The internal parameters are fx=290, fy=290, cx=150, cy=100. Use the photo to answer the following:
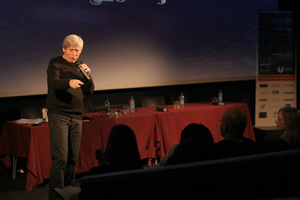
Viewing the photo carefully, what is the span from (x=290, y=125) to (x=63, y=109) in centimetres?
Answer: 168

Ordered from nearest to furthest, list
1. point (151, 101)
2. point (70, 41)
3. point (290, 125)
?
point (290, 125) → point (70, 41) → point (151, 101)

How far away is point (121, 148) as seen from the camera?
67.4 inches

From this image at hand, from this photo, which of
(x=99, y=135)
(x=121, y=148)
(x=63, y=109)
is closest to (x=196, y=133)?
(x=121, y=148)

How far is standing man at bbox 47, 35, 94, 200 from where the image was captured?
2.32 meters

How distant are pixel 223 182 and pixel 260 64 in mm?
5316

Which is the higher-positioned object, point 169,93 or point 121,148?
point 169,93

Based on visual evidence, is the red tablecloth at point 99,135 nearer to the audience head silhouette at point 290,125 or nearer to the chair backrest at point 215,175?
the audience head silhouette at point 290,125

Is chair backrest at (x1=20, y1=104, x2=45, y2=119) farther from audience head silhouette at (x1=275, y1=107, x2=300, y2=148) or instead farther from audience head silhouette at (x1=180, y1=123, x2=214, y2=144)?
audience head silhouette at (x1=275, y1=107, x2=300, y2=148)

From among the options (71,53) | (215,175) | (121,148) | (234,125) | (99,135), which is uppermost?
(71,53)

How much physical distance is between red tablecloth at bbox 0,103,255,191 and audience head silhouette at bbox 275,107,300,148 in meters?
1.72

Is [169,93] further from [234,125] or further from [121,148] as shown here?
[121,148]

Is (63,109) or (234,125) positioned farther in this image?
(63,109)

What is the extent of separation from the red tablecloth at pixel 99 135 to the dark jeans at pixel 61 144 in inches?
22.5

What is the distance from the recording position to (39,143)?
2916mm
